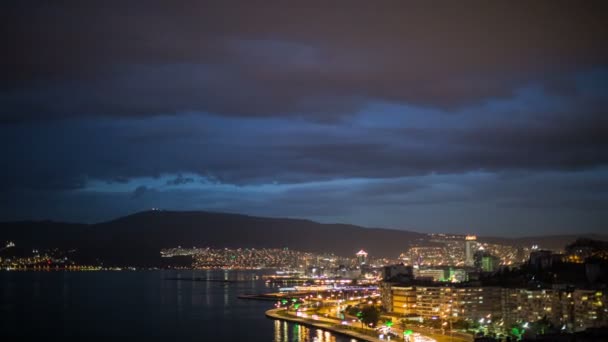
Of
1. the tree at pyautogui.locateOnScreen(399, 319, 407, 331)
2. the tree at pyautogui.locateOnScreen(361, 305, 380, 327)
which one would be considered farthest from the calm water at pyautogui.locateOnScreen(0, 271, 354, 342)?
the tree at pyautogui.locateOnScreen(399, 319, 407, 331)

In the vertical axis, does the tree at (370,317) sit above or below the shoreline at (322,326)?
above

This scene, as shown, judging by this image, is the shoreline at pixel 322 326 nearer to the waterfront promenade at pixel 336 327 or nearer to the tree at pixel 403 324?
the waterfront promenade at pixel 336 327

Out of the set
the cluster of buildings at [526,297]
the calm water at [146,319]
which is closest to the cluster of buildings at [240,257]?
the calm water at [146,319]

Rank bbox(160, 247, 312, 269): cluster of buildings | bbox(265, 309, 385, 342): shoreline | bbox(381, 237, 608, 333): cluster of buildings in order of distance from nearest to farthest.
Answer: bbox(381, 237, 608, 333): cluster of buildings → bbox(265, 309, 385, 342): shoreline → bbox(160, 247, 312, 269): cluster of buildings

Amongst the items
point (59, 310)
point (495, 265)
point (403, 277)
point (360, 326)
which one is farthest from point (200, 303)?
point (495, 265)

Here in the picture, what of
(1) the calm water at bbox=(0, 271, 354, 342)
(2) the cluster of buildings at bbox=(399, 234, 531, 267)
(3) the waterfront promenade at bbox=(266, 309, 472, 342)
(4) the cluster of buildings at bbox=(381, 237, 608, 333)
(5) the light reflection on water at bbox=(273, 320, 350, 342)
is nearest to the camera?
(4) the cluster of buildings at bbox=(381, 237, 608, 333)

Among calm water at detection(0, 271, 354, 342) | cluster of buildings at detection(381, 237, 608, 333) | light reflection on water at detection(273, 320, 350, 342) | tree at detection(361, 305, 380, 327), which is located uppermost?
cluster of buildings at detection(381, 237, 608, 333)

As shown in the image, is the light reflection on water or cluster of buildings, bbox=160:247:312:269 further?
cluster of buildings, bbox=160:247:312:269

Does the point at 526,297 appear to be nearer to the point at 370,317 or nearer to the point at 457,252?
the point at 370,317

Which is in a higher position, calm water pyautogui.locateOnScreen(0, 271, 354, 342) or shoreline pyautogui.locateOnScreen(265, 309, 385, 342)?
shoreline pyautogui.locateOnScreen(265, 309, 385, 342)

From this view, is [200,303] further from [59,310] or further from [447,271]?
[447,271]

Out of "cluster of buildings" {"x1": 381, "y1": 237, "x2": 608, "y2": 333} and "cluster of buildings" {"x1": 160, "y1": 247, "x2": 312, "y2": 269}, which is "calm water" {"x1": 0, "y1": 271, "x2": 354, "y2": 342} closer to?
"cluster of buildings" {"x1": 381, "y1": 237, "x2": 608, "y2": 333}

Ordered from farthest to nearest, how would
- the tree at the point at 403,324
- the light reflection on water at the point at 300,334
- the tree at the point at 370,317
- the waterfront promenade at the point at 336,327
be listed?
the tree at the point at 370,317 → the tree at the point at 403,324 → the light reflection on water at the point at 300,334 → the waterfront promenade at the point at 336,327
